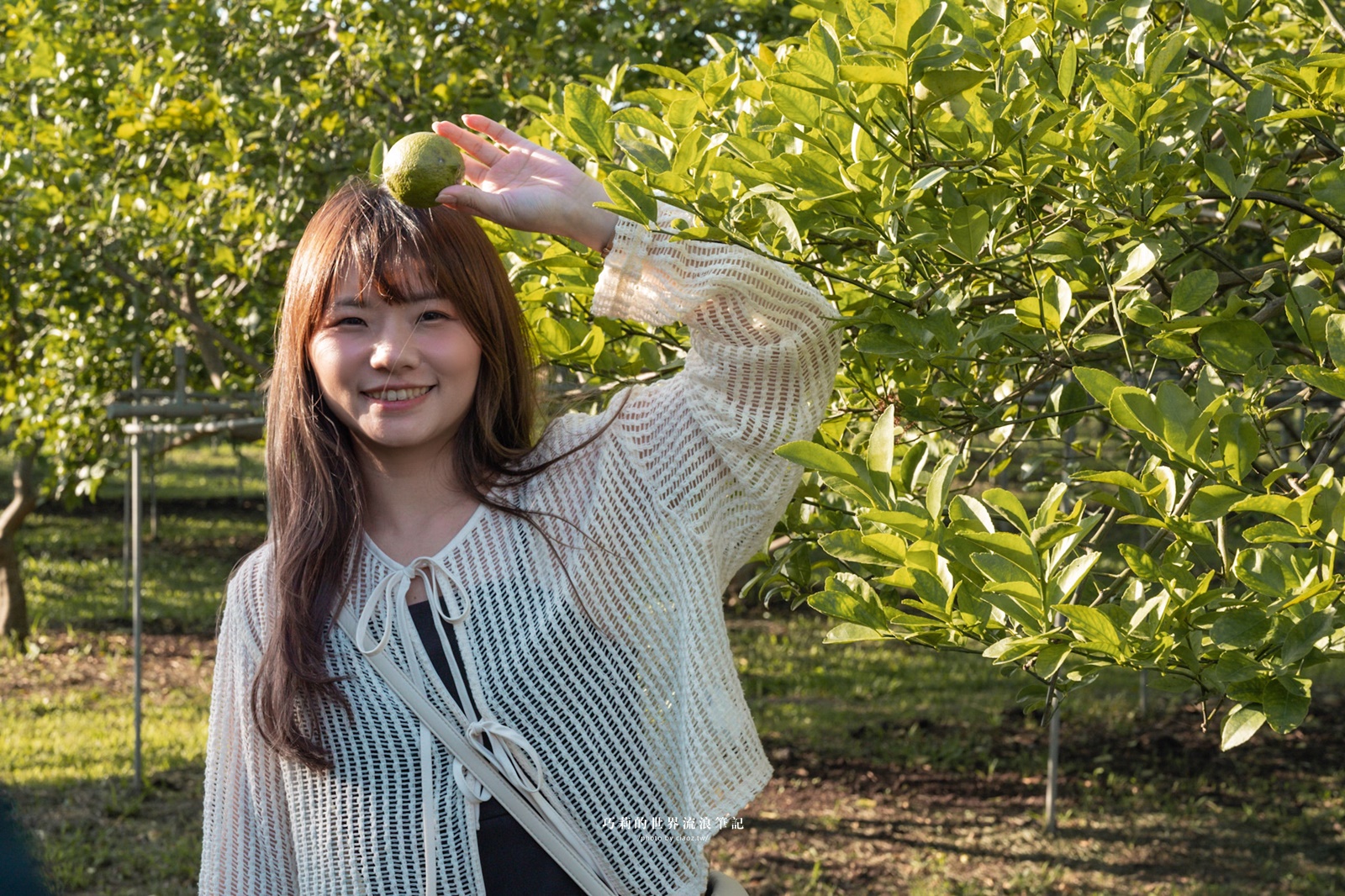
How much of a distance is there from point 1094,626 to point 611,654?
65cm

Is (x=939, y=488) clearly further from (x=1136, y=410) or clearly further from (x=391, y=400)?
(x=391, y=400)

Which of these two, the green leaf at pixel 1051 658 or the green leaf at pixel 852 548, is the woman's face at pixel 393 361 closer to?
the green leaf at pixel 852 548

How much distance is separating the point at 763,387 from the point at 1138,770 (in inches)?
190

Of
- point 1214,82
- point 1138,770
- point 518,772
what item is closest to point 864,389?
point 518,772

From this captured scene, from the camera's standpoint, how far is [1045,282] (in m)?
1.65

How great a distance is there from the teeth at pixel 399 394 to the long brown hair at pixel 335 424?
0.35 ft

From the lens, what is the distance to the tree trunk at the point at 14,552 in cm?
801

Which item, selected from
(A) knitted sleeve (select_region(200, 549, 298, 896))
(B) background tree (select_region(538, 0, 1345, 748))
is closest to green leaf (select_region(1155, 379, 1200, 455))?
(B) background tree (select_region(538, 0, 1345, 748))

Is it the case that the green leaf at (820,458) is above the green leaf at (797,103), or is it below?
below

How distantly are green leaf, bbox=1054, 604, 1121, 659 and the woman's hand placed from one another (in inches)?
29.1

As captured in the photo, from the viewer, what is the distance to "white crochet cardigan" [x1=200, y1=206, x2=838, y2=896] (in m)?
1.57

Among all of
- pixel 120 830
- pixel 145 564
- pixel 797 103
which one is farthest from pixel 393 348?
pixel 145 564

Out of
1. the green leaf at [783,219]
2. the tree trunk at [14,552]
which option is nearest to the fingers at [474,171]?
the green leaf at [783,219]

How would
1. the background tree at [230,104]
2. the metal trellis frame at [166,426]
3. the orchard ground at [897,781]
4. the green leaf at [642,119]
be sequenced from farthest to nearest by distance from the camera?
1. the metal trellis frame at [166,426]
2. the orchard ground at [897,781]
3. the background tree at [230,104]
4. the green leaf at [642,119]
